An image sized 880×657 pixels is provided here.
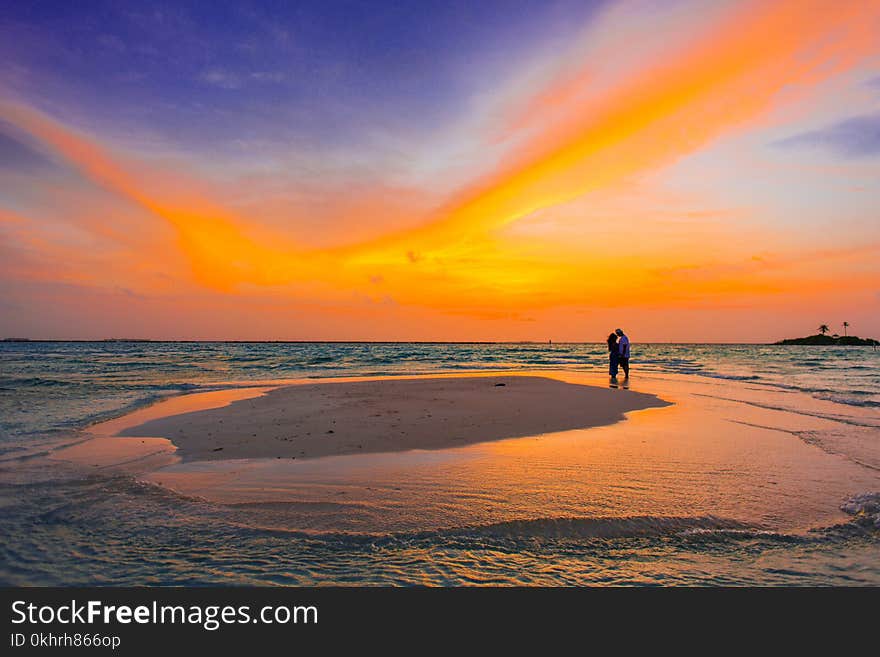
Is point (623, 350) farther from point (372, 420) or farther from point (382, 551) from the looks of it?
point (382, 551)

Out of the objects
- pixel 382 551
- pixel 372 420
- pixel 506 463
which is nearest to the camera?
pixel 382 551

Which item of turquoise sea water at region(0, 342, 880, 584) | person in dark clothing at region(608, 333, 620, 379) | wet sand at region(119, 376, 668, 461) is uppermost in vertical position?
person in dark clothing at region(608, 333, 620, 379)

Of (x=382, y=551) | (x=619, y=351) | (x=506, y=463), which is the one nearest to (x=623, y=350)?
(x=619, y=351)

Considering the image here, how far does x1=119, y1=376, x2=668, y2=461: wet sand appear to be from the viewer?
9984mm

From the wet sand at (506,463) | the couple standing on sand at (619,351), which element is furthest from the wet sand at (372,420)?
the couple standing on sand at (619,351)

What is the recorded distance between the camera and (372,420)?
13.1 meters

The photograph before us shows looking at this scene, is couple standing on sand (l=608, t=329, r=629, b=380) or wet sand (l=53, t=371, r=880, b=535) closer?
wet sand (l=53, t=371, r=880, b=535)

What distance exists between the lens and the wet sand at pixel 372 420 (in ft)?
32.8

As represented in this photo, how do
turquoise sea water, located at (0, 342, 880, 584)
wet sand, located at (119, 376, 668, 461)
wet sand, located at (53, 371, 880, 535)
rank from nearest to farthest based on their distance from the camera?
turquoise sea water, located at (0, 342, 880, 584)
wet sand, located at (53, 371, 880, 535)
wet sand, located at (119, 376, 668, 461)

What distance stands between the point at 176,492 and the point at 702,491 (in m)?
6.79

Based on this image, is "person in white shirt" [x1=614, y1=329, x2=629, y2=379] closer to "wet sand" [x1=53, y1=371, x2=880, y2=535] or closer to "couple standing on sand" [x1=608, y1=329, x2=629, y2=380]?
"couple standing on sand" [x1=608, y1=329, x2=629, y2=380]

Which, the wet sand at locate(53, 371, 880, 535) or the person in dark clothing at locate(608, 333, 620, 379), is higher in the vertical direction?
the person in dark clothing at locate(608, 333, 620, 379)

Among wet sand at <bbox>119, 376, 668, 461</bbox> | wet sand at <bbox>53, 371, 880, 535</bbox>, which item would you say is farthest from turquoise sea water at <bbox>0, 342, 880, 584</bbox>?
wet sand at <bbox>119, 376, 668, 461</bbox>

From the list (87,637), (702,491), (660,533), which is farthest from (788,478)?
(87,637)
